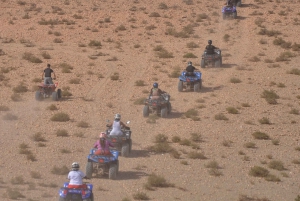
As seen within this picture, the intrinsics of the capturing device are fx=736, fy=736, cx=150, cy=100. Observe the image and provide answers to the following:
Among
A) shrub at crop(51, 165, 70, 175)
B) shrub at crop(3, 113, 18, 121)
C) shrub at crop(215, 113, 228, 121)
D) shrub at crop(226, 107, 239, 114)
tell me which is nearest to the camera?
shrub at crop(51, 165, 70, 175)

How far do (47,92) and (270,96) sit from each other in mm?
9852

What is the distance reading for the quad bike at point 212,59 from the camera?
38.5 m

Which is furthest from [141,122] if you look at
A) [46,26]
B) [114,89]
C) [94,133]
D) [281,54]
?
[46,26]

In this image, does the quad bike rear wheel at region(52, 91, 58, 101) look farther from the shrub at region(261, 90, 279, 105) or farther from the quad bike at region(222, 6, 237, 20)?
the quad bike at region(222, 6, 237, 20)

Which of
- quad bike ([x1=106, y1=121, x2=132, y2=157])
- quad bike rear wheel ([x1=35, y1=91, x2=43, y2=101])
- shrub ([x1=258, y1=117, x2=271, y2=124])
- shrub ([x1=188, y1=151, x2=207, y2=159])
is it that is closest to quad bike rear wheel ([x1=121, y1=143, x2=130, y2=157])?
quad bike ([x1=106, y1=121, x2=132, y2=157])

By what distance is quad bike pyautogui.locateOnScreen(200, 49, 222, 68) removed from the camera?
3847 centimetres

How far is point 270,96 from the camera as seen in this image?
32844 mm

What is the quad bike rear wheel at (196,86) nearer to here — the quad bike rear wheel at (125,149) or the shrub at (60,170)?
the quad bike rear wheel at (125,149)

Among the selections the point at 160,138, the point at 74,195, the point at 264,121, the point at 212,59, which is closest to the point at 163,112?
the point at 160,138

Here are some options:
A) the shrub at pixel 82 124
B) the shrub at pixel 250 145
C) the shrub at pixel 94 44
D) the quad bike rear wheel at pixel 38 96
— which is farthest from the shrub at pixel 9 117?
the shrub at pixel 94 44

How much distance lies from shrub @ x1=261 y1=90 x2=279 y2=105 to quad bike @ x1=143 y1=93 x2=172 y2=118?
5369mm

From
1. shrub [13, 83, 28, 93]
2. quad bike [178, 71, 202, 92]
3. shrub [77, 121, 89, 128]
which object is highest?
quad bike [178, 71, 202, 92]

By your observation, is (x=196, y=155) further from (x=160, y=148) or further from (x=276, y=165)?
(x=276, y=165)

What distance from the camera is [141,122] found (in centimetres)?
2841
